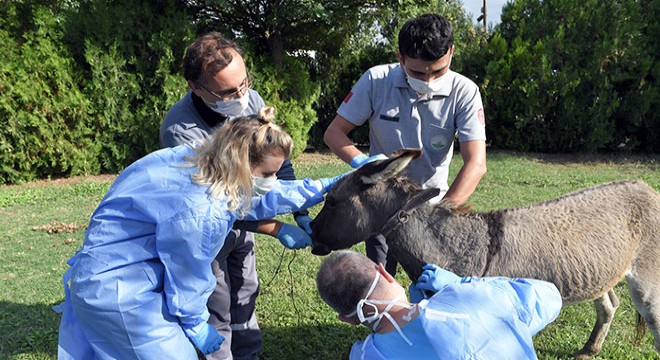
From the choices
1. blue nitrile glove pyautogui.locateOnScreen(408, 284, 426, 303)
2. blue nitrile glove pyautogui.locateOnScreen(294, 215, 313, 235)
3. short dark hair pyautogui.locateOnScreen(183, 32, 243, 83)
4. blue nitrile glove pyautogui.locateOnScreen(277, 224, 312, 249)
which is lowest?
blue nitrile glove pyautogui.locateOnScreen(408, 284, 426, 303)

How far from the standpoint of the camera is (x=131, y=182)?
8.30 ft

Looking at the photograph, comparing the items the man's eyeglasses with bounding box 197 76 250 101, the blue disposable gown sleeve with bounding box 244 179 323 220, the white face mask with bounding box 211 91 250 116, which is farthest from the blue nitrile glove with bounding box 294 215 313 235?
the man's eyeglasses with bounding box 197 76 250 101

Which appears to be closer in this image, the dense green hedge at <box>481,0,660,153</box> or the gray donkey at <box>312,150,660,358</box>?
the gray donkey at <box>312,150,660,358</box>

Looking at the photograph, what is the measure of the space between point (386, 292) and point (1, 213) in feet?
31.0

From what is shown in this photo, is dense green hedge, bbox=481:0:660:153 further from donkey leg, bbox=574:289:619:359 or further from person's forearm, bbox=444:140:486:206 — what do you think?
person's forearm, bbox=444:140:486:206

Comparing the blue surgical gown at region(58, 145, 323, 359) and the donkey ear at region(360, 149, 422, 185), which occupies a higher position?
the donkey ear at region(360, 149, 422, 185)

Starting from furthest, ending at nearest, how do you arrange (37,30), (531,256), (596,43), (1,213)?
(596,43) → (37,30) → (1,213) → (531,256)

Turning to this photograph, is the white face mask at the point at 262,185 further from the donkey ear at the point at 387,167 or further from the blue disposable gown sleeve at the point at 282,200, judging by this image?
the donkey ear at the point at 387,167

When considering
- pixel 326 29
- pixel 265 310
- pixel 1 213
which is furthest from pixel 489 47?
pixel 1 213

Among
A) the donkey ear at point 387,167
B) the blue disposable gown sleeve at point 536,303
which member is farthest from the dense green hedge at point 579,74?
the blue disposable gown sleeve at point 536,303

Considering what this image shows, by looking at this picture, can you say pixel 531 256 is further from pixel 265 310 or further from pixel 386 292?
pixel 265 310

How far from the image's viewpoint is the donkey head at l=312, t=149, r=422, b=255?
10.2 ft

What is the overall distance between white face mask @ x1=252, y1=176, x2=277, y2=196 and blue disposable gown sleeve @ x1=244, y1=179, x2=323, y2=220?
4 cm

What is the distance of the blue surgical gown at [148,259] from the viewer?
2.43 metres
